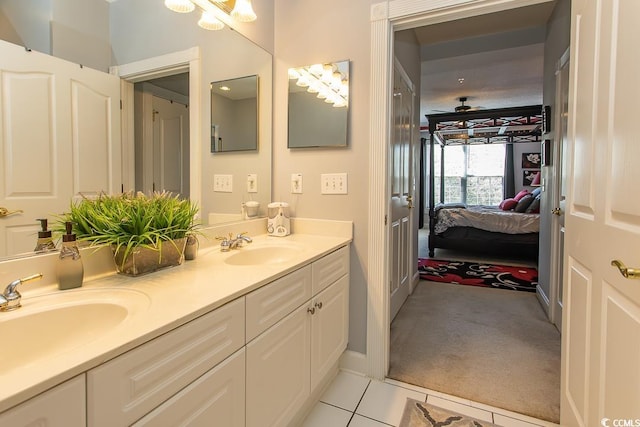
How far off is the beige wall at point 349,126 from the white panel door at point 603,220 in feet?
3.10

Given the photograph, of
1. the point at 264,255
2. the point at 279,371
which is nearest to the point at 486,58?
the point at 264,255

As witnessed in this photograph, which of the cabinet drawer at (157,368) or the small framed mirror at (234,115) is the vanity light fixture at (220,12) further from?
the cabinet drawer at (157,368)

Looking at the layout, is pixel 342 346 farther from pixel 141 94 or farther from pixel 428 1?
pixel 428 1

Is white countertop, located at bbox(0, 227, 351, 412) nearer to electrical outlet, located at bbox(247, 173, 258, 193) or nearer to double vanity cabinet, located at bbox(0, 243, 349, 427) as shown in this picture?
double vanity cabinet, located at bbox(0, 243, 349, 427)

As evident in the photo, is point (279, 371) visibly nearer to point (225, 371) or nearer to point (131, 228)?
point (225, 371)

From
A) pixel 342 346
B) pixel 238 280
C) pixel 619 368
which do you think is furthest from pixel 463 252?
pixel 238 280

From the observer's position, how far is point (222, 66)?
1.80 m

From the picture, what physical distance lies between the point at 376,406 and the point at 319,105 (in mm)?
1684

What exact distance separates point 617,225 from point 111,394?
137 cm

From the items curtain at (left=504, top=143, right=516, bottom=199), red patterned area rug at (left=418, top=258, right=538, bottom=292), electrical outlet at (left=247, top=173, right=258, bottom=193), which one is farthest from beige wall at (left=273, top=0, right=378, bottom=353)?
curtain at (left=504, top=143, right=516, bottom=199)

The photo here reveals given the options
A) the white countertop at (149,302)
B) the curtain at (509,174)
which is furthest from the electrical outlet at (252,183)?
the curtain at (509,174)

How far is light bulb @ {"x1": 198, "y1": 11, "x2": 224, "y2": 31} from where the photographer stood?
162 cm

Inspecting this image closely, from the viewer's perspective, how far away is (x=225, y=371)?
938mm

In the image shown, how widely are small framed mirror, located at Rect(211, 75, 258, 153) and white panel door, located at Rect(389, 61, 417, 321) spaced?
3.39 ft
